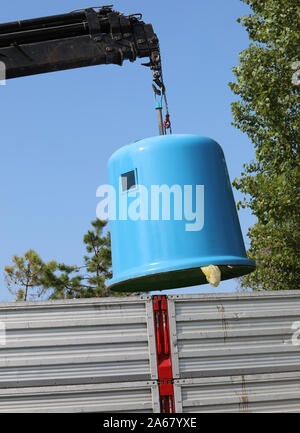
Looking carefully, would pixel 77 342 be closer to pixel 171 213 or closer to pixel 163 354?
pixel 163 354

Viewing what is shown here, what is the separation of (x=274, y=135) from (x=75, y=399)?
12039 mm

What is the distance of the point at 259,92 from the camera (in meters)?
16.6

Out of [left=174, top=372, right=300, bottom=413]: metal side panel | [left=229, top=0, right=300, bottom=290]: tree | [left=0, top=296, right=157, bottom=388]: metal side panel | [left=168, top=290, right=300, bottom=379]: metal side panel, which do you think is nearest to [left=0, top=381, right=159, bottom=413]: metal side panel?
[left=0, top=296, right=157, bottom=388]: metal side panel

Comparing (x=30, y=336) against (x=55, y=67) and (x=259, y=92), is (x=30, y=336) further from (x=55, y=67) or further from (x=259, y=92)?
(x=259, y=92)

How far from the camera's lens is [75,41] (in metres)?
8.62

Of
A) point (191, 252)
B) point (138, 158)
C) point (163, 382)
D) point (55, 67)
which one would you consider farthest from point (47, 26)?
point (163, 382)

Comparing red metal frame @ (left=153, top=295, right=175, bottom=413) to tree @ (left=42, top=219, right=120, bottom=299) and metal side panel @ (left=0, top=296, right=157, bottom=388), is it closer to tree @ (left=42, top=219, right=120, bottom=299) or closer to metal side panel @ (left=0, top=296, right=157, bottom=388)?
metal side panel @ (left=0, top=296, right=157, bottom=388)

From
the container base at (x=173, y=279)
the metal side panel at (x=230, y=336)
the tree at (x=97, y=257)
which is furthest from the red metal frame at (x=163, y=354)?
the tree at (x=97, y=257)

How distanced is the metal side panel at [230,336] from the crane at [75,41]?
404 centimetres

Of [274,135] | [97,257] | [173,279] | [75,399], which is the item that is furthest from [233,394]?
[97,257]

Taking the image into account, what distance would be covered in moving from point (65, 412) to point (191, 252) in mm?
2708

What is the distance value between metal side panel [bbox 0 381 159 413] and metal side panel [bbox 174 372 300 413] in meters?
0.48

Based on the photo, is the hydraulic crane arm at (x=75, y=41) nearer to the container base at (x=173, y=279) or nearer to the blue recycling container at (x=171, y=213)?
the blue recycling container at (x=171, y=213)
